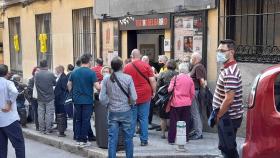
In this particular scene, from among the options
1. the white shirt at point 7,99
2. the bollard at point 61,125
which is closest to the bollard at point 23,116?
the bollard at point 61,125

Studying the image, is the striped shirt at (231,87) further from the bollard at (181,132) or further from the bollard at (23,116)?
the bollard at (23,116)

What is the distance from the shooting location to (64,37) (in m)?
18.0

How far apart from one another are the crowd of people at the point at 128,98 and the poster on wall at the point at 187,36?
2.55ft

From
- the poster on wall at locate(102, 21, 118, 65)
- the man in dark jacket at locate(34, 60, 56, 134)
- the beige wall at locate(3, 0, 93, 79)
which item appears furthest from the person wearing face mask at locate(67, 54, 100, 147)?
the beige wall at locate(3, 0, 93, 79)

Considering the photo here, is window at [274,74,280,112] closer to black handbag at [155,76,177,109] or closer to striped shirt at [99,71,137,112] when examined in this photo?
striped shirt at [99,71,137,112]

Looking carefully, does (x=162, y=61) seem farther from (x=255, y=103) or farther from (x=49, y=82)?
(x=255, y=103)

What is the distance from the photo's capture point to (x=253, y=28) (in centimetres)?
1025

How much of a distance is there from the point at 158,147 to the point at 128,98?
193 centimetres

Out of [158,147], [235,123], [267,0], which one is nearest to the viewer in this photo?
[235,123]

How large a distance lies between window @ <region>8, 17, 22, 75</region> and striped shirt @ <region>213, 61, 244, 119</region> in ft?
57.9

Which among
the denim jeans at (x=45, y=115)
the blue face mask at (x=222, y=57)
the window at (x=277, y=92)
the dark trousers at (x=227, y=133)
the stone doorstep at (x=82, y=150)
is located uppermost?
the blue face mask at (x=222, y=57)

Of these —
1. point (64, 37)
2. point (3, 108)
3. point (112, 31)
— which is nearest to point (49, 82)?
point (3, 108)

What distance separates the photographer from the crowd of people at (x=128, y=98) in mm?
6484

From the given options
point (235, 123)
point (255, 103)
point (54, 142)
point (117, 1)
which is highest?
point (117, 1)
